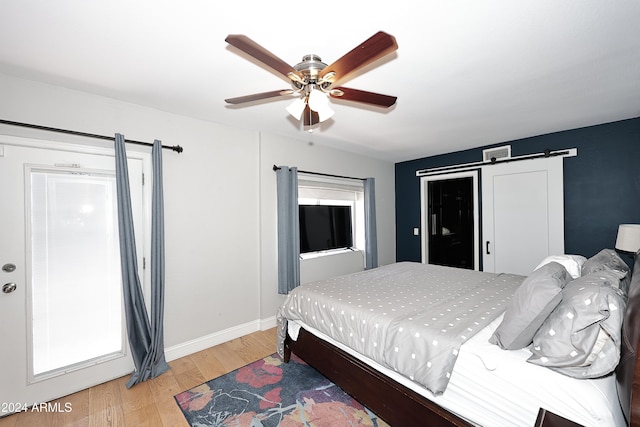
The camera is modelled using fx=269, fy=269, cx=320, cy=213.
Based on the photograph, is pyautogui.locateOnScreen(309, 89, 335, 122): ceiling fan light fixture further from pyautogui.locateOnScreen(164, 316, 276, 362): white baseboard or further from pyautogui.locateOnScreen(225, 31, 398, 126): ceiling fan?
pyautogui.locateOnScreen(164, 316, 276, 362): white baseboard

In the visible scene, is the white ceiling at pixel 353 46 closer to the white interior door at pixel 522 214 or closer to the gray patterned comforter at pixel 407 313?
the white interior door at pixel 522 214

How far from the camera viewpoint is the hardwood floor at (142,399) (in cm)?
184

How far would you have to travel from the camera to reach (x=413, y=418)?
1.52 meters

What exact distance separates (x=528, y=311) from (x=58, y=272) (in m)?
3.16

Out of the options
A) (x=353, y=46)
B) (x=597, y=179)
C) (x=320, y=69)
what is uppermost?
(x=353, y=46)

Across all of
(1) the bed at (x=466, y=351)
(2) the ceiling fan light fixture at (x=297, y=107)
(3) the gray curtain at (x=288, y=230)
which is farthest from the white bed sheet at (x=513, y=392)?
(3) the gray curtain at (x=288, y=230)

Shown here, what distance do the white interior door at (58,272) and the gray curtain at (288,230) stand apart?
1494mm

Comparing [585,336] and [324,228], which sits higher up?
[324,228]

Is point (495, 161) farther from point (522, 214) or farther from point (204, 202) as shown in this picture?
point (204, 202)

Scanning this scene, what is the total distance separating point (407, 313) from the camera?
1.80 metres

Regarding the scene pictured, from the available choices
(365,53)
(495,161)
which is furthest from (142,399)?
(495,161)

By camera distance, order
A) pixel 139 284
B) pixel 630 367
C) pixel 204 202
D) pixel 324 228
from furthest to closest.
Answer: pixel 324 228 < pixel 204 202 < pixel 139 284 < pixel 630 367

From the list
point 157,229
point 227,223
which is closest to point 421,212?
point 227,223

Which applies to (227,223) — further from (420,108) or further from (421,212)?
(421,212)
